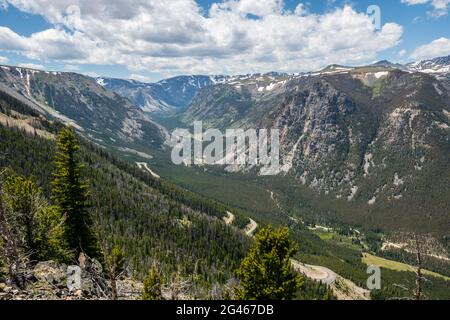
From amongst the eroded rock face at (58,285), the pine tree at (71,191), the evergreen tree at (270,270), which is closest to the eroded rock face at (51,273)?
the eroded rock face at (58,285)

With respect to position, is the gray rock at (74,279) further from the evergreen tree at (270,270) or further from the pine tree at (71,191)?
the evergreen tree at (270,270)

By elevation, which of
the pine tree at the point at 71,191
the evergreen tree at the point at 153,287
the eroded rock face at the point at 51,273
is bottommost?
the evergreen tree at the point at 153,287

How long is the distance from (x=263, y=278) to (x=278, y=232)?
5369mm

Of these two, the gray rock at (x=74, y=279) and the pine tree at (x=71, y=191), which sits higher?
the pine tree at (x=71, y=191)

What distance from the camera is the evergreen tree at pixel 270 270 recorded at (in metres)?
44.2

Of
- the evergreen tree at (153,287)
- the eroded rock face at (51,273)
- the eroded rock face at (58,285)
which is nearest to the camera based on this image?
the eroded rock face at (58,285)

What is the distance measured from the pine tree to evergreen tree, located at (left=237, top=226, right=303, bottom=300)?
23.0 metres

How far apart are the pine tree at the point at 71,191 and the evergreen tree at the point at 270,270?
2302 centimetres

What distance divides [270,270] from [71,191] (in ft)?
93.8

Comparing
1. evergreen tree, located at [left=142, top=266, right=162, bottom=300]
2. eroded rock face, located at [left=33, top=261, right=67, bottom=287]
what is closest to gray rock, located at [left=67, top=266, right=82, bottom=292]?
eroded rock face, located at [left=33, top=261, right=67, bottom=287]

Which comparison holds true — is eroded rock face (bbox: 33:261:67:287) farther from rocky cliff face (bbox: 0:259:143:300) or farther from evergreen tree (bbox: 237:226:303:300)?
evergreen tree (bbox: 237:226:303:300)

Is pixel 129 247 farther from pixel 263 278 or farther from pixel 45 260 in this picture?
pixel 263 278
